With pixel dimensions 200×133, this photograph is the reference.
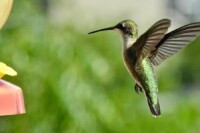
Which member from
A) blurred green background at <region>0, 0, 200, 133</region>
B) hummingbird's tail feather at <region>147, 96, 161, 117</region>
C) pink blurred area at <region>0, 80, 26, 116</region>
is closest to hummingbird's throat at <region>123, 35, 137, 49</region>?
hummingbird's tail feather at <region>147, 96, 161, 117</region>

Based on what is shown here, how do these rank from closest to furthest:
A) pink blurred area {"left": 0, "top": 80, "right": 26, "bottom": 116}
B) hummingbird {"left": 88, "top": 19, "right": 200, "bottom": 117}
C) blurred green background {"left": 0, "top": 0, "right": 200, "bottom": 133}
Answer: pink blurred area {"left": 0, "top": 80, "right": 26, "bottom": 116} < hummingbird {"left": 88, "top": 19, "right": 200, "bottom": 117} < blurred green background {"left": 0, "top": 0, "right": 200, "bottom": 133}

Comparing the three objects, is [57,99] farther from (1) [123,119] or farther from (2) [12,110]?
(2) [12,110]

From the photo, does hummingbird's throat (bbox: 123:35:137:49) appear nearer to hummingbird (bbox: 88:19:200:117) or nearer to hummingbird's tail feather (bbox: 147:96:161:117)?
hummingbird (bbox: 88:19:200:117)

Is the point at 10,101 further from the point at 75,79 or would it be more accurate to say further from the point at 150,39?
the point at 75,79

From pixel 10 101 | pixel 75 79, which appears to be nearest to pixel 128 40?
pixel 10 101

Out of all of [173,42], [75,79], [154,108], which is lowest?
[75,79]

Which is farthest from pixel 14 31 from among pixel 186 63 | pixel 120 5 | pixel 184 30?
pixel 186 63
